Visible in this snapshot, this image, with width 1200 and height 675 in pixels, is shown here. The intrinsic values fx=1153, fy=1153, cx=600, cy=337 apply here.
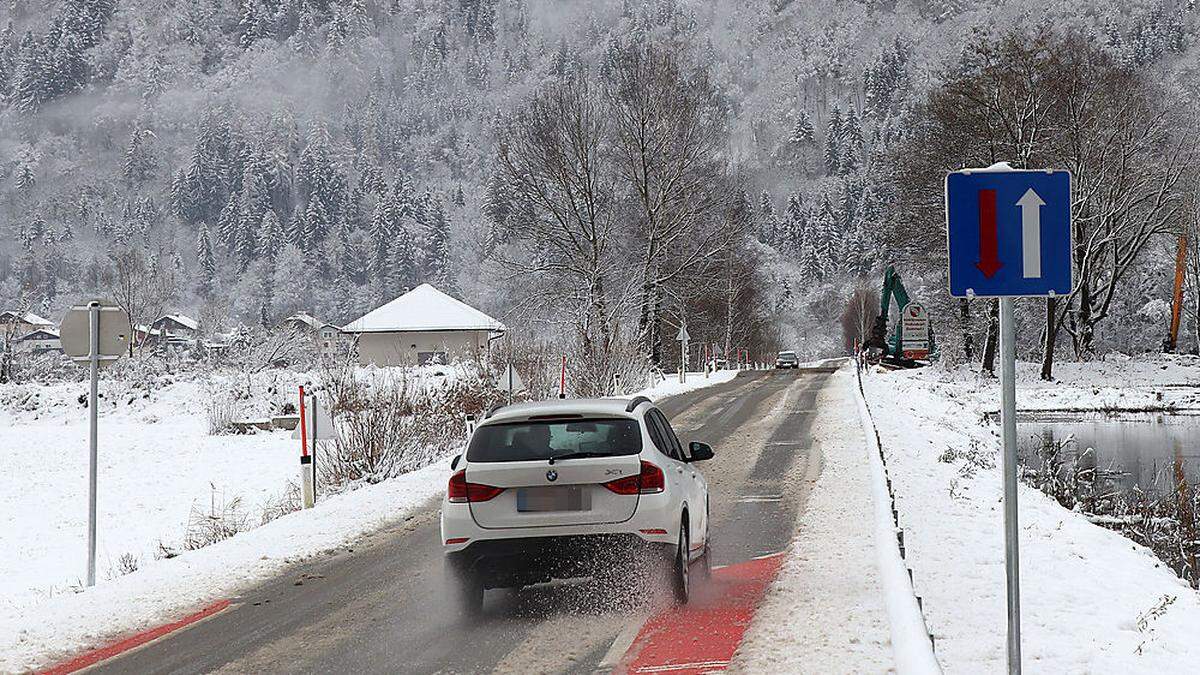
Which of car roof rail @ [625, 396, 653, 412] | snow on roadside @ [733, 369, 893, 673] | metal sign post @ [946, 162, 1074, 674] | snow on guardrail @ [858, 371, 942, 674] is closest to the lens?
metal sign post @ [946, 162, 1074, 674]

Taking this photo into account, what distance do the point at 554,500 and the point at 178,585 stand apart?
4.05 m

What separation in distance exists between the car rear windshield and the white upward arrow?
3708mm

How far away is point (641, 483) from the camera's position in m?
8.43

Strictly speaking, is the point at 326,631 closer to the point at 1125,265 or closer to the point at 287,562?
A: the point at 287,562

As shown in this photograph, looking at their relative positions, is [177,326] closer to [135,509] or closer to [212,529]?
[135,509]

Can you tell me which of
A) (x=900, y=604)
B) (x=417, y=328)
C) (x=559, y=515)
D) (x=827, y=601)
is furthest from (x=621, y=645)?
(x=417, y=328)

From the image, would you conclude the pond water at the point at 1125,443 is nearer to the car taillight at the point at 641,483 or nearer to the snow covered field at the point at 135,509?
the snow covered field at the point at 135,509

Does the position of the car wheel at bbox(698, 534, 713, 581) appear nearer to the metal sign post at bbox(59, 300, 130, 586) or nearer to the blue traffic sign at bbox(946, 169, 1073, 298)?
the blue traffic sign at bbox(946, 169, 1073, 298)

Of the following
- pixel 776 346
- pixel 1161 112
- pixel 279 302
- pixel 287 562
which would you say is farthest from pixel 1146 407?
pixel 279 302

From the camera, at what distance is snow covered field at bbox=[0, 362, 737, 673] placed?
368 inches

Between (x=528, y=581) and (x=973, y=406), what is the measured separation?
29.3 meters

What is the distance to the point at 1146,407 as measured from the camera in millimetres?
36406

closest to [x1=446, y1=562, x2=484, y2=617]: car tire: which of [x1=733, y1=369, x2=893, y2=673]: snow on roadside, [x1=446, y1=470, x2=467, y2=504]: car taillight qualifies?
[x1=446, y1=470, x2=467, y2=504]: car taillight

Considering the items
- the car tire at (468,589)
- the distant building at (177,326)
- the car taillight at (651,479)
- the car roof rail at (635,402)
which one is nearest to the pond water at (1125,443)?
the car roof rail at (635,402)
